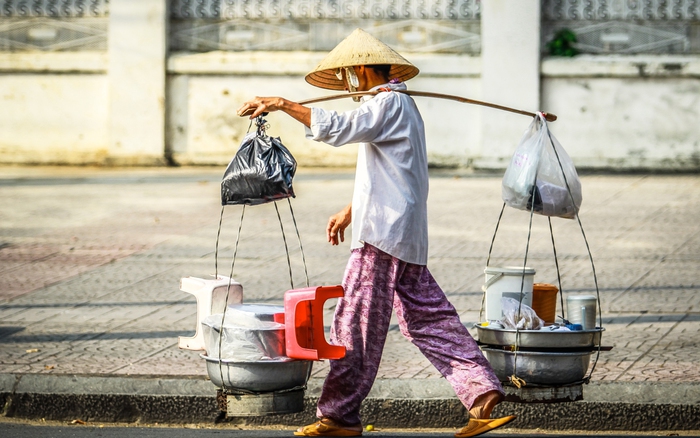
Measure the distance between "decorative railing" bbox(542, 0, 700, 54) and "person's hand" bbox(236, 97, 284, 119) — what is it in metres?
10.6

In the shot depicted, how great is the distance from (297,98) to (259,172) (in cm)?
1022

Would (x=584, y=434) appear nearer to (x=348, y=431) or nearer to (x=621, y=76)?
(x=348, y=431)

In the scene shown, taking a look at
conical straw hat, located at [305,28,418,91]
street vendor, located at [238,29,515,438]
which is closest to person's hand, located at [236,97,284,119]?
street vendor, located at [238,29,515,438]

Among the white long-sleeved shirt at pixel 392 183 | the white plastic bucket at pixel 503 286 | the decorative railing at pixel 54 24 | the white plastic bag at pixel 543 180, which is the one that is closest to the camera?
the white long-sleeved shirt at pixel 392 183

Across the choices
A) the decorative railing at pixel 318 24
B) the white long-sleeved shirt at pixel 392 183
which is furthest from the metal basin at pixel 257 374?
the decorative railing at pixel 318 24

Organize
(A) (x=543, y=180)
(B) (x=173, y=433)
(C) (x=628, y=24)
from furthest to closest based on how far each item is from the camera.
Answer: (C) (x=628, y=24) → (B) (x=173, y=433) → (A) (x=543, y=180)

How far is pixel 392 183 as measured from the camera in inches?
172

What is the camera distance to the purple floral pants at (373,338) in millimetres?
4344

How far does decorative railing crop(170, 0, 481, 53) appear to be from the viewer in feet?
46.3

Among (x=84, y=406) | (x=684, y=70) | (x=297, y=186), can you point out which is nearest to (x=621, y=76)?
(x=684, y=70)

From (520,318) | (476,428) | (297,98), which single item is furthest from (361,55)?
(297,98)

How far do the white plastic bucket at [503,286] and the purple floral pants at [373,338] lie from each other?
0.34 meters

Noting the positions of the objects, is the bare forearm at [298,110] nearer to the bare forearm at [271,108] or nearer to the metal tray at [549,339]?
the bare forearm at [271,108]

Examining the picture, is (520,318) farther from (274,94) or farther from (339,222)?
(274,94)
